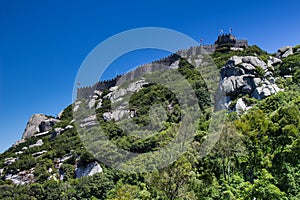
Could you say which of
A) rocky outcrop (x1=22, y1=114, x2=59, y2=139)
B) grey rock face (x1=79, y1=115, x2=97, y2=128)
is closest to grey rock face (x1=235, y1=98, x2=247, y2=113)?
grey rock face (x1=79, y1=115, x2=97, y2=128)

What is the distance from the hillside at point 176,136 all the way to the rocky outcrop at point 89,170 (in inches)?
6.1

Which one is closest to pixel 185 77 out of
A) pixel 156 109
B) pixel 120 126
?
pixel 156 109

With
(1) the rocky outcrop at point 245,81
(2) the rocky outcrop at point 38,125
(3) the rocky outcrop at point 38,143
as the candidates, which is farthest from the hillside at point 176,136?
(3) the rocky outcrop at point 38,143

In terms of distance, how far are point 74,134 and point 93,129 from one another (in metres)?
7.31

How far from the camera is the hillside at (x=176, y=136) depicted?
14.8m

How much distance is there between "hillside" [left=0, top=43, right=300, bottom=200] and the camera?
14.8m

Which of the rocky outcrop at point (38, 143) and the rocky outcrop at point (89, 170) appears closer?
the rocky outcrop at point (89, 170)

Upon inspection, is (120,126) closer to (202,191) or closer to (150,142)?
(150,142)

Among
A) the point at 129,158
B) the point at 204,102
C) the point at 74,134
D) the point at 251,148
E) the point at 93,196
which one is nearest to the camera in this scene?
the point at 251,148

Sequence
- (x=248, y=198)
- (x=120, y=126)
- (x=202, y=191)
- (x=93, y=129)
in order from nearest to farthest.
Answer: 1. (x=248, y=198)
2. (x=202, y=191)
3. (x=120, y=126)
4. (x=93, y=129)

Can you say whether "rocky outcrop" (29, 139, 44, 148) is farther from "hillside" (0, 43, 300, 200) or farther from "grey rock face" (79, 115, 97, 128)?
"grey rock face" (79, 115, 97, 128)

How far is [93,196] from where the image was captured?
2727 centimetres

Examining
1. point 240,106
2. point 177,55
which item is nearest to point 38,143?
point 177,55

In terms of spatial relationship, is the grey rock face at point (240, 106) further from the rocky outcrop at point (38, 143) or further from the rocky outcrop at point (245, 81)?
the rocky outcrop at point (38, 143)
